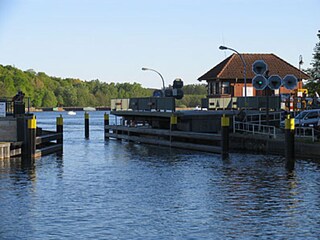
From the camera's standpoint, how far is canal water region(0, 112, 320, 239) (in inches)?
752

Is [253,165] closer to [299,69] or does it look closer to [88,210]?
[88,210]

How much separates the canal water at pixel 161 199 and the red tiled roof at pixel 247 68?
41.3 meters

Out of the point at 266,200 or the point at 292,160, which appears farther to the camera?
the point at 292,160

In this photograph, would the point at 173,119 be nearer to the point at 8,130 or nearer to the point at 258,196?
the point at 8,130

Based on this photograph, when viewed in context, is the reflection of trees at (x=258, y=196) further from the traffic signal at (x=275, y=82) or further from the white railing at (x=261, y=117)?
the white railing at (x=261, y=117)

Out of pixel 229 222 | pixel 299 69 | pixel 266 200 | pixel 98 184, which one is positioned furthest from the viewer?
pixel 299 69

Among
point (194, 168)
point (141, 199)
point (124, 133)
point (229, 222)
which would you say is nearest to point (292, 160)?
point (194, 168)

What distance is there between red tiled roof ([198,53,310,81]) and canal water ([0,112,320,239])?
4130cm

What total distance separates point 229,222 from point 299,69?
65.8 metres

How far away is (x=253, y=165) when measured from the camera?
114 ft

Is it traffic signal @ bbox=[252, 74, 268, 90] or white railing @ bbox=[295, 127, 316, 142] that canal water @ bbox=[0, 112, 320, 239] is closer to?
white railing @ bbox=[295, 127, 316, 142]

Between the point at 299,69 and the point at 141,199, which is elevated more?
the point at 299,69

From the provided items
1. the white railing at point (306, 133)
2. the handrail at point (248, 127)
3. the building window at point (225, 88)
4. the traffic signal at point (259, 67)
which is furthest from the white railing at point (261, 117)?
the building window at point (225, 88)

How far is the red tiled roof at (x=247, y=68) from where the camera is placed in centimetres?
7912
